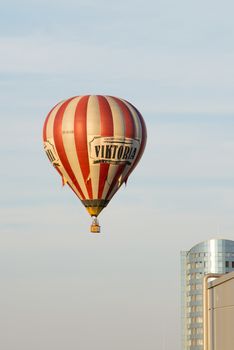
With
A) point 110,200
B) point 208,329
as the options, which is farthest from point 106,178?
point 208,329

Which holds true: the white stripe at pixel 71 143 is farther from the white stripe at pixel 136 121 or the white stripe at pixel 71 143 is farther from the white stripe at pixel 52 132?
the white stripe at pixel 136 121

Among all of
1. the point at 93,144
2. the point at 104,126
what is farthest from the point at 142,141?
the point at 93,144

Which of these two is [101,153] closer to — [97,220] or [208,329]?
[97,220]

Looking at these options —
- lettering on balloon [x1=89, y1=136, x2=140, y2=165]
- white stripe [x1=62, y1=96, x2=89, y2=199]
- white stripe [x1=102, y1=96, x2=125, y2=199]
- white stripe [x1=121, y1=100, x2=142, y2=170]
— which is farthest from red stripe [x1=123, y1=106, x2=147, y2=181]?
white stripe [x1=62, y1=96, x2=89, y2=199]

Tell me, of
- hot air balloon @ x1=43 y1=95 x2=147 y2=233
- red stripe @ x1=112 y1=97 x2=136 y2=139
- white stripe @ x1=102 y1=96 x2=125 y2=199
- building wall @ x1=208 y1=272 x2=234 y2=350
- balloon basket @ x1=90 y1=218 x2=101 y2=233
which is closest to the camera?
building wall @ x1=208 y1=272 x2=234 y2=350

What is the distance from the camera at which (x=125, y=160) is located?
88500 millimetres

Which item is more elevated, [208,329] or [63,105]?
[63,105]

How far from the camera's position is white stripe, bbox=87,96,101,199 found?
86.4 meters

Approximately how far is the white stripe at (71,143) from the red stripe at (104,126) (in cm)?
150

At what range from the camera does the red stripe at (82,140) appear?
→ 8638cm

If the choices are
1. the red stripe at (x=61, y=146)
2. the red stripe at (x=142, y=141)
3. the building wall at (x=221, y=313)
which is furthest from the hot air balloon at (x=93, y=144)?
the building wall at (x=221, y=313)

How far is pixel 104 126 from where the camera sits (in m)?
86.6

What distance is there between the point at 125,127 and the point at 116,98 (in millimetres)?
3379

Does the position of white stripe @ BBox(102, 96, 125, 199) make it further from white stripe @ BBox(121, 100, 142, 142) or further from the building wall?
the building wall
